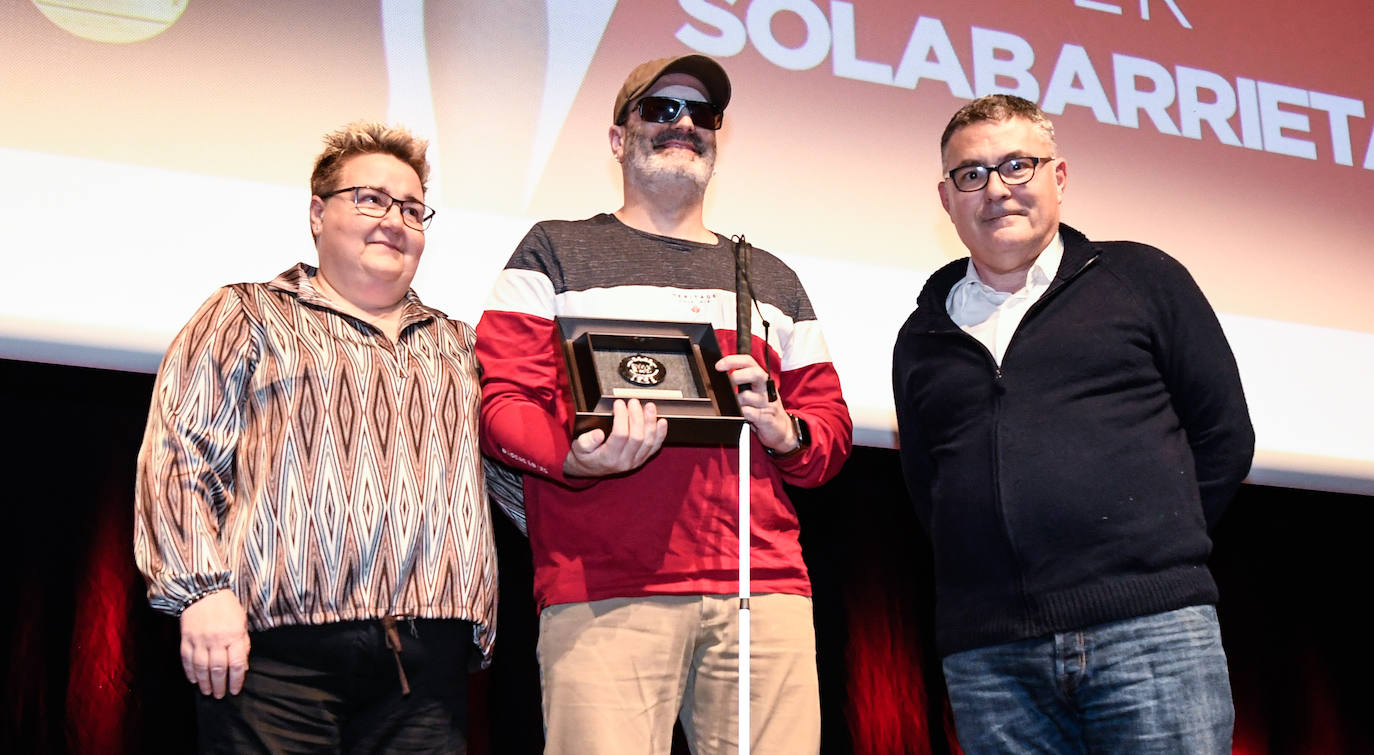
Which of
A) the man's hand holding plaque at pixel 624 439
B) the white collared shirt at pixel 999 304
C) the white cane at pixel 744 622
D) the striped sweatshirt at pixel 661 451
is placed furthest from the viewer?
the white collared shirt at pixel 999 304

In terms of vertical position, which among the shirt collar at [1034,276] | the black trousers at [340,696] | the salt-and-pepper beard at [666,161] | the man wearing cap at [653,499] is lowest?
the black trousers at [340,696]

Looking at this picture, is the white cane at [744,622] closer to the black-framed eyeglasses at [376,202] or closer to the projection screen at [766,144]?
the black-framed eyeglasses at [376,202]

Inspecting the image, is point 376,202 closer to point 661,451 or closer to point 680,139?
point 680,139

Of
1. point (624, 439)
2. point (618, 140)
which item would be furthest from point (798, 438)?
point (618, 140)

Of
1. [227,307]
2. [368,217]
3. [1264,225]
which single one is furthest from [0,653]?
[1264,225]

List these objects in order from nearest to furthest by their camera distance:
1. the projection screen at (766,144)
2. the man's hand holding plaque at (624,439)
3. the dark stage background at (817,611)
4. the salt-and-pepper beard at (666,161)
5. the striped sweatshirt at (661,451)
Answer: the man's hand holding plaque at (624,439) < the striped sweatshirt at (661,451) < the salt-and-pepper beard at (666,161) < the projection screen at (766,144) < the dark stage background at (817,611)

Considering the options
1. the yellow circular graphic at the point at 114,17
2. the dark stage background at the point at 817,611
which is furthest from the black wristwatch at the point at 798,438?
the yellow circular graphic at the point at 114,17

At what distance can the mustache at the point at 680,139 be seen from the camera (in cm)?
228

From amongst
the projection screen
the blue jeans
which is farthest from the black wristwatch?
the projection screen

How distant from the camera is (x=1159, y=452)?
1938 millimetres

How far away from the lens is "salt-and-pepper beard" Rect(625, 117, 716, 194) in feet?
7.38

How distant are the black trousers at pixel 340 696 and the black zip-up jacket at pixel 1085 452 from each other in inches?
33.2

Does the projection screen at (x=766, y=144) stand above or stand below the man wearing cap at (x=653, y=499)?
above

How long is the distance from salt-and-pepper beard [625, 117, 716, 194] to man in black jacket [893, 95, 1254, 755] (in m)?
0.45
